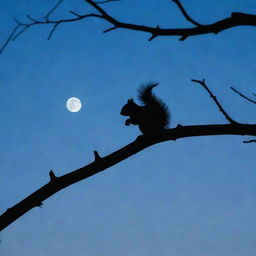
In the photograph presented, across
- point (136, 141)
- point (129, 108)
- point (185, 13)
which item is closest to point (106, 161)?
point (136, 141)

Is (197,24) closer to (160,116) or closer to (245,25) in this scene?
(245,25)

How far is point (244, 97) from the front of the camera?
79.2 inches

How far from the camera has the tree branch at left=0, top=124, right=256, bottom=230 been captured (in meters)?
1.74

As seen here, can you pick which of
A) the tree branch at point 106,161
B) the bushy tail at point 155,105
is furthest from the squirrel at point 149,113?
the tree branch at point 106,161

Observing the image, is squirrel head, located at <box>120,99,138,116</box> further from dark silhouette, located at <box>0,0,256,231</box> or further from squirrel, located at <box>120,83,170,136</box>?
dark silhouette, located at <box>0,0,256,231</box>

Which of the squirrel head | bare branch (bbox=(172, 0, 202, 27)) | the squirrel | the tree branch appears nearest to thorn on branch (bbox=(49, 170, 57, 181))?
the tree branch

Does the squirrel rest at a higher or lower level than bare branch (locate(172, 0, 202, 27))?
higher

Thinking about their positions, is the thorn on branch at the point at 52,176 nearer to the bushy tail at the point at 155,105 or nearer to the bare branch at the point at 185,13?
the bare branch at the point at 185,13

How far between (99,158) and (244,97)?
0.87m

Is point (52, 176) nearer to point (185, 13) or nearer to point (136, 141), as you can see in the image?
point (136, 141)

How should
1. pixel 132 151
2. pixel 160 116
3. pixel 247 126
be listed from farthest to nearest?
pixel 160 116
pixel 132 151
pixel 247 126

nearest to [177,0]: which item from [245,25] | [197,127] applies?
[245,25]

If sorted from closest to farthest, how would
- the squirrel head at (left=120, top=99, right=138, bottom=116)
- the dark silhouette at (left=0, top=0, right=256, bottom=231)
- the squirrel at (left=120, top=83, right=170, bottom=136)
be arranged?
the dark silhouette at (left=0, top=0, right=256, bottom=231)
the squirrel at (left=120, top=83, right=170, bottom=136)
the squirrel head at (left=120, top=99, right=138, bottom=116)

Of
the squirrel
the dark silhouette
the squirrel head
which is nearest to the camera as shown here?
the dark silhouette
